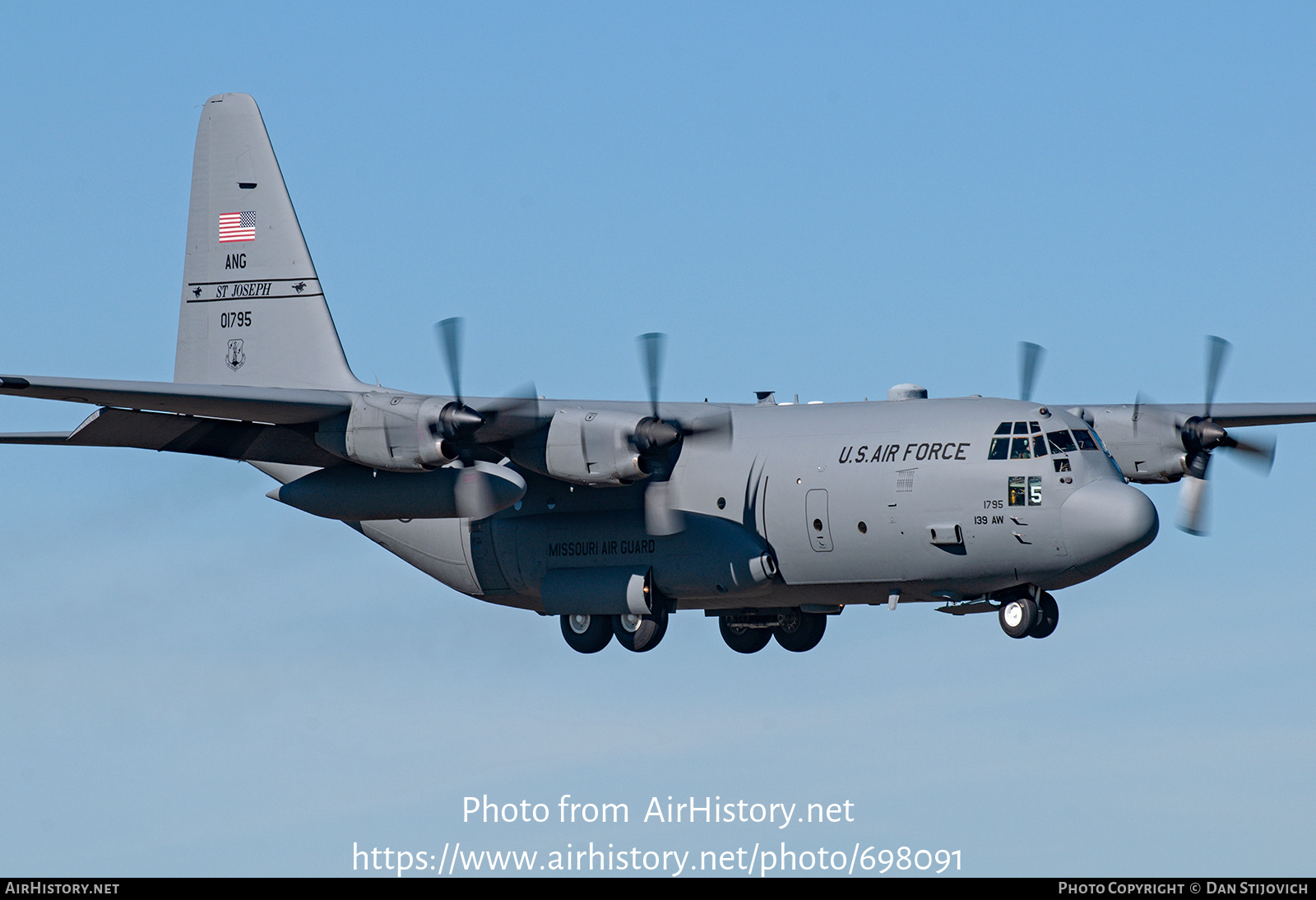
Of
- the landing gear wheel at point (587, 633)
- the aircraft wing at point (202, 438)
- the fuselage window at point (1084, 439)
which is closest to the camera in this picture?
the fuselage window at point (1084, 439)

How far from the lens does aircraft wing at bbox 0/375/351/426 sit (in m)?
18.9

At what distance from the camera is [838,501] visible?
2131 centimetres

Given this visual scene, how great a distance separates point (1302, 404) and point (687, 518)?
9.48m

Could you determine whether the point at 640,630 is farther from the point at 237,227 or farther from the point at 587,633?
the point at 237,227

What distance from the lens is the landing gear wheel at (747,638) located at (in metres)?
24.9

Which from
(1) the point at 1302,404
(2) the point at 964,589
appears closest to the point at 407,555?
(2) the point at 964,589

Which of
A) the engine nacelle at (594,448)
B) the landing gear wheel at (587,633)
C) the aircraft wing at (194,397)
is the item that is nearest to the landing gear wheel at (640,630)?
the landing gear wheel at (587,633)

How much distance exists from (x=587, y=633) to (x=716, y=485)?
3001 mm

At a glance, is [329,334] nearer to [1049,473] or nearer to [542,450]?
[542,450]

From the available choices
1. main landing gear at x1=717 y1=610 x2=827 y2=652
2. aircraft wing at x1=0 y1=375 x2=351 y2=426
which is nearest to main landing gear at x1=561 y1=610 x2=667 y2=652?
main landing gear at x1=717 y1=610 x2=827 y2=652

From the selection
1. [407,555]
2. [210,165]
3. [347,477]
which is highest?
[210,165]

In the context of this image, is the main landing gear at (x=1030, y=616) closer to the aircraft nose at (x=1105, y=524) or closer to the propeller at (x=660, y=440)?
the aircraft nose at (x=1105, y=524)

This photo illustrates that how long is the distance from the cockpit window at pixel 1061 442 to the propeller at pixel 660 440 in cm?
432

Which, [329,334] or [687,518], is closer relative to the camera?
[687,518]
